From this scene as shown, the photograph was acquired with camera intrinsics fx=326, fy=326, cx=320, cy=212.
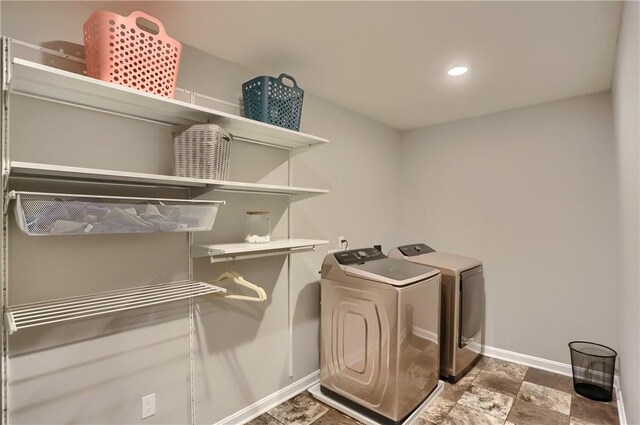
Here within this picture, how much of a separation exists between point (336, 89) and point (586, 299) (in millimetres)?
2586

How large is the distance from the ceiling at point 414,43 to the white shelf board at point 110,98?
0.48 metres

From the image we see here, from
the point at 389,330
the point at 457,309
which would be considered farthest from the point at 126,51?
the point at 457,309

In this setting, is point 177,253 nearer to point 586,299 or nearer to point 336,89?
point 336,89

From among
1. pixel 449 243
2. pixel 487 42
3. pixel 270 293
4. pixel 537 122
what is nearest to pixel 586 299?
pixel 449 243

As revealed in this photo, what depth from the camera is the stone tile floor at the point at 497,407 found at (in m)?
2.09

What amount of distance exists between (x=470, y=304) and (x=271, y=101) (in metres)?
2.20

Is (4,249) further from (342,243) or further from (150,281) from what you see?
(342,243)

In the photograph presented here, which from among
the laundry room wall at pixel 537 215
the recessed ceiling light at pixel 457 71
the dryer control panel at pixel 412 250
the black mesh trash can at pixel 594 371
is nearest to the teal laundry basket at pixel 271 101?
the recessed ceiling light at pixel 457 71

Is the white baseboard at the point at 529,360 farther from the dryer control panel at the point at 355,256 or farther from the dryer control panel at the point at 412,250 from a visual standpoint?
the dryer control panel at the point at 355,256

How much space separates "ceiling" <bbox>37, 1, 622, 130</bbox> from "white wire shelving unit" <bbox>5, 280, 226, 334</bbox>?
1329 mm

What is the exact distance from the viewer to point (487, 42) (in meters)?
1.80

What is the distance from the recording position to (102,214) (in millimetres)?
1247

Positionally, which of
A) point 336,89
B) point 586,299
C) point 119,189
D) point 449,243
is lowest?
point 586,299

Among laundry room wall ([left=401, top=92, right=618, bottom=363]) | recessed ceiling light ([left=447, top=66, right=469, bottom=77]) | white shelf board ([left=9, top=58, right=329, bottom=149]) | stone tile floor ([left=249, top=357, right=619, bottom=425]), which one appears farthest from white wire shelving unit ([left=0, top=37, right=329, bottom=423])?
laundry room wall ([left=401, top=92, right=618, bottom=363])
